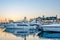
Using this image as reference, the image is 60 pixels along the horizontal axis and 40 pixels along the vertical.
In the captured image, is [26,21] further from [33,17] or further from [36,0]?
[36,0]

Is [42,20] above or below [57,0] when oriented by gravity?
below

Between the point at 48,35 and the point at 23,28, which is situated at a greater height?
the point at 23,28

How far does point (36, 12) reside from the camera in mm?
3066

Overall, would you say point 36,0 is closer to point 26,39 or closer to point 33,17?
point 33,17

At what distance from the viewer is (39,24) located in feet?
10.4

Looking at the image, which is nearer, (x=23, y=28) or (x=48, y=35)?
(x=48, y=35)

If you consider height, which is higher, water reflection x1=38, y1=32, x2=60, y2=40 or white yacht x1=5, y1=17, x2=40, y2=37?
white yacht x1=5, y1=17, x2=40, y2=37

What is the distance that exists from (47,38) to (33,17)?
20.0 inches

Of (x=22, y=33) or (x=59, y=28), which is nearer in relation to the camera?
(x=59, y=28)

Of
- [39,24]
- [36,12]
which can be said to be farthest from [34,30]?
[36,12]

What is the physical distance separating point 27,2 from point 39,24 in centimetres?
47

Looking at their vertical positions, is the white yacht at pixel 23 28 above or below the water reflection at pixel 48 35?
above

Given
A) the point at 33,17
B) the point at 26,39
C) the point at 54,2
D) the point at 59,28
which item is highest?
the point at 54,2

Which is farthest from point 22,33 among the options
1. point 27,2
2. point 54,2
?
point 54,2
